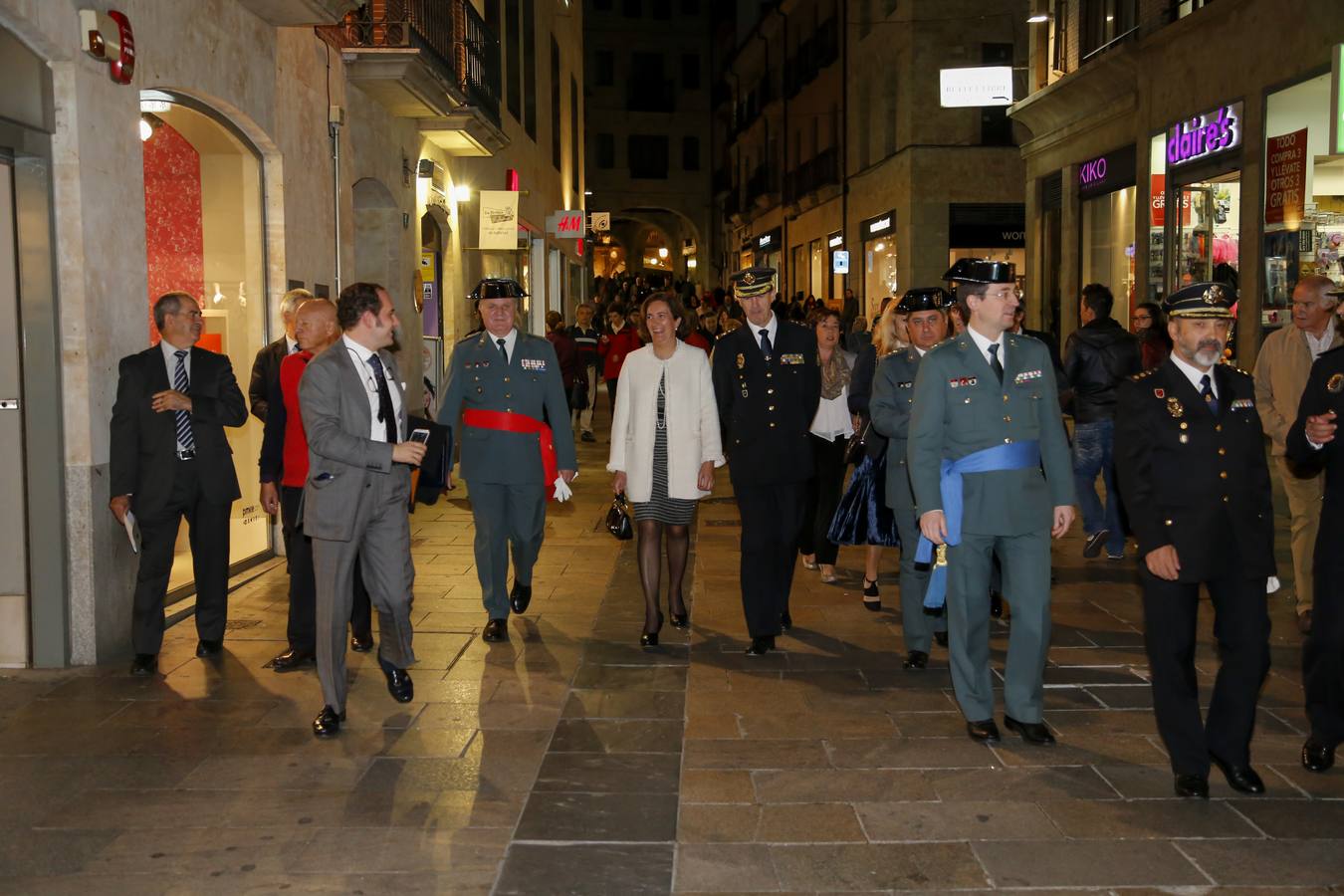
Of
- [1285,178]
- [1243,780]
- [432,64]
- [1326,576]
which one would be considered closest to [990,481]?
[1326,576]

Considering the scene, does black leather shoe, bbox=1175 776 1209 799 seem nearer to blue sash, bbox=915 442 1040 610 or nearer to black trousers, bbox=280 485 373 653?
blue sash, bbox=915 442 1040 610

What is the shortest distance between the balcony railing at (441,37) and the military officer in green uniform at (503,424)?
475 cm

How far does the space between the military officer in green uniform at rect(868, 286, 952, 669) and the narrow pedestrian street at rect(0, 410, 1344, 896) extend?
47 cm

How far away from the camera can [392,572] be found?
19.8ft

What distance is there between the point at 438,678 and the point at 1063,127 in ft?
64.5

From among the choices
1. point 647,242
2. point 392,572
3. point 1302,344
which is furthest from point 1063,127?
point 647,242

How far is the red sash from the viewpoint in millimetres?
7801

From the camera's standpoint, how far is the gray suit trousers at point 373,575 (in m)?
5.87

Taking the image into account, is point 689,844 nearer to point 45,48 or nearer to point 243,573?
point 45,48

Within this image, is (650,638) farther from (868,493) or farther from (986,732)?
(986,732)

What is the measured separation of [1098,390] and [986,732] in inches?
204

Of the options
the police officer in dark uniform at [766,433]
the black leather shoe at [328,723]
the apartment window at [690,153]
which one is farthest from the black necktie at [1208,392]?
the apartment window at [690,153]

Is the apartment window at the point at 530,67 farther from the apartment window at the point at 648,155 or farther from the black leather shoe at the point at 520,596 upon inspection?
the apartment window at the point at 648,155

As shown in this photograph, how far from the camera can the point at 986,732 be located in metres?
5.67
